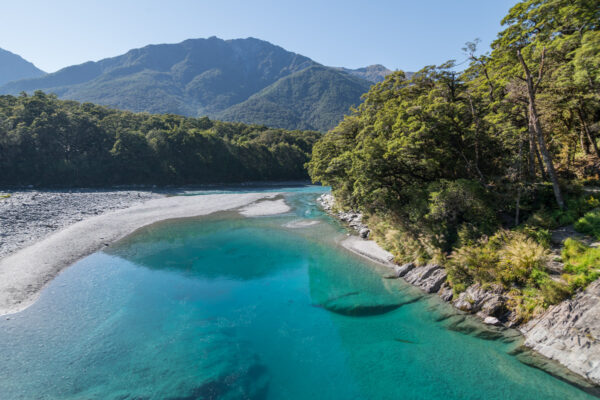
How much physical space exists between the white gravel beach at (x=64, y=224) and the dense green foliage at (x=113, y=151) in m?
22.4

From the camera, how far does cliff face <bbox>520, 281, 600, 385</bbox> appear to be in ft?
31.3

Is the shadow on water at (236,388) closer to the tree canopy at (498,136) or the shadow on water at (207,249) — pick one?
the shadow on water at (207,249)

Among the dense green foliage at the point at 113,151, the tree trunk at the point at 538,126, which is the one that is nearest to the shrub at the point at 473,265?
the tree trunk at the point at 538,126

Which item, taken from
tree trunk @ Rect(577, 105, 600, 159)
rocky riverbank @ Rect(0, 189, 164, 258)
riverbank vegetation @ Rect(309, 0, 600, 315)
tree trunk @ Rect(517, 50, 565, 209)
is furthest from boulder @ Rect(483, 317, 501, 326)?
rocky riverbank @ Rect(0, 189, 164, 258)

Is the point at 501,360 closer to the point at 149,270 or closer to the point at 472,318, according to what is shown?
the point at 472,318

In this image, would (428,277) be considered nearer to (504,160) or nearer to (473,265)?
(473,265)

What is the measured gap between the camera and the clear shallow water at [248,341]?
9.97 metres

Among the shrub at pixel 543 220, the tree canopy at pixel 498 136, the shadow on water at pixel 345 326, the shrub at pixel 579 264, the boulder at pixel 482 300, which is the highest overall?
the tree canopy at pixel 498 136

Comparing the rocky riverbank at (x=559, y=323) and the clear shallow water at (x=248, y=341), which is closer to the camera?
the rocky riverbank at (x=559, y=323)

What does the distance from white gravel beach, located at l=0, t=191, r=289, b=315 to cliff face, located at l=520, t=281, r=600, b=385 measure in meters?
24.7

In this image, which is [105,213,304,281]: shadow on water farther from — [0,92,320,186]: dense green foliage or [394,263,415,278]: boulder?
[0,92,320,186]: dense green foliage

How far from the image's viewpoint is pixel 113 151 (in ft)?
222

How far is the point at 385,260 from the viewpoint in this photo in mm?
21094

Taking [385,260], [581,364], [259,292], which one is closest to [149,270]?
[259,292]
